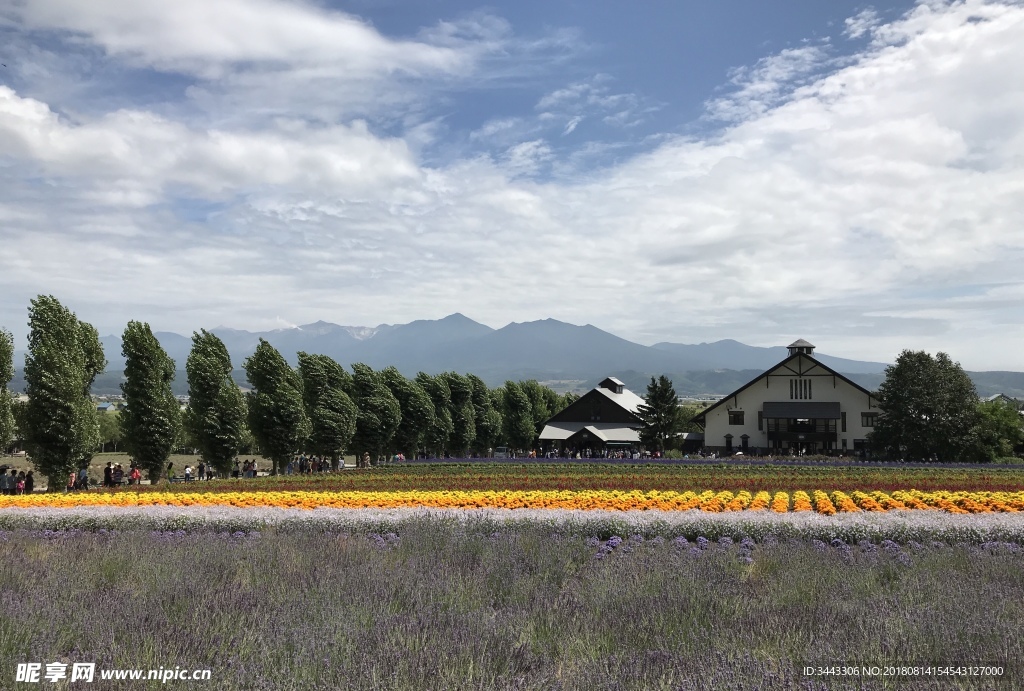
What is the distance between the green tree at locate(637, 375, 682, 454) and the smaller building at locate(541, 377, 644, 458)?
7121mm

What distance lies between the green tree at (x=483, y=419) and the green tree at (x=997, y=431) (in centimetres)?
3490

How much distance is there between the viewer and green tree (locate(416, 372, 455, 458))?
56031 mm

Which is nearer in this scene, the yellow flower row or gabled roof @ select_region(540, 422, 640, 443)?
the yellow flower row

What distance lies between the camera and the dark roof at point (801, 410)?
59188 millimetres

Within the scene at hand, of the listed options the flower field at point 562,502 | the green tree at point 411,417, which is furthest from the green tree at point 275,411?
the flower field at point 562,502

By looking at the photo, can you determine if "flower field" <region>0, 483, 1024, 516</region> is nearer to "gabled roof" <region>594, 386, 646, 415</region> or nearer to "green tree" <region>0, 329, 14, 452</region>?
"green tree" <region>0, 329, 14, 452</region>

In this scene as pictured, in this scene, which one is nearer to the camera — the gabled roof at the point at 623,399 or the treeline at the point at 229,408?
the treeline at the point at 229,408

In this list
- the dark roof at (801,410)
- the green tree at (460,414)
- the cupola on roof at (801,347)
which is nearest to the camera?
the dark roof at (801,410)

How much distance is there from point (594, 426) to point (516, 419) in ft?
27.3

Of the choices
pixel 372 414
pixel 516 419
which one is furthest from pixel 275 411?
pixel 516 419

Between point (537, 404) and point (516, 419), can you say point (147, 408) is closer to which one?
point (516, 419)

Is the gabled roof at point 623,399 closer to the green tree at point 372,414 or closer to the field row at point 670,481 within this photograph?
the green tree at point 372,414

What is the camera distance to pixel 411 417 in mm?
54500

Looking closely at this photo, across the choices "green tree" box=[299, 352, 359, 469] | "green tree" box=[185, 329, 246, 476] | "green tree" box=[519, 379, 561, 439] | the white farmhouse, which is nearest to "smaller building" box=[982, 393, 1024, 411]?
the white farmhouse
